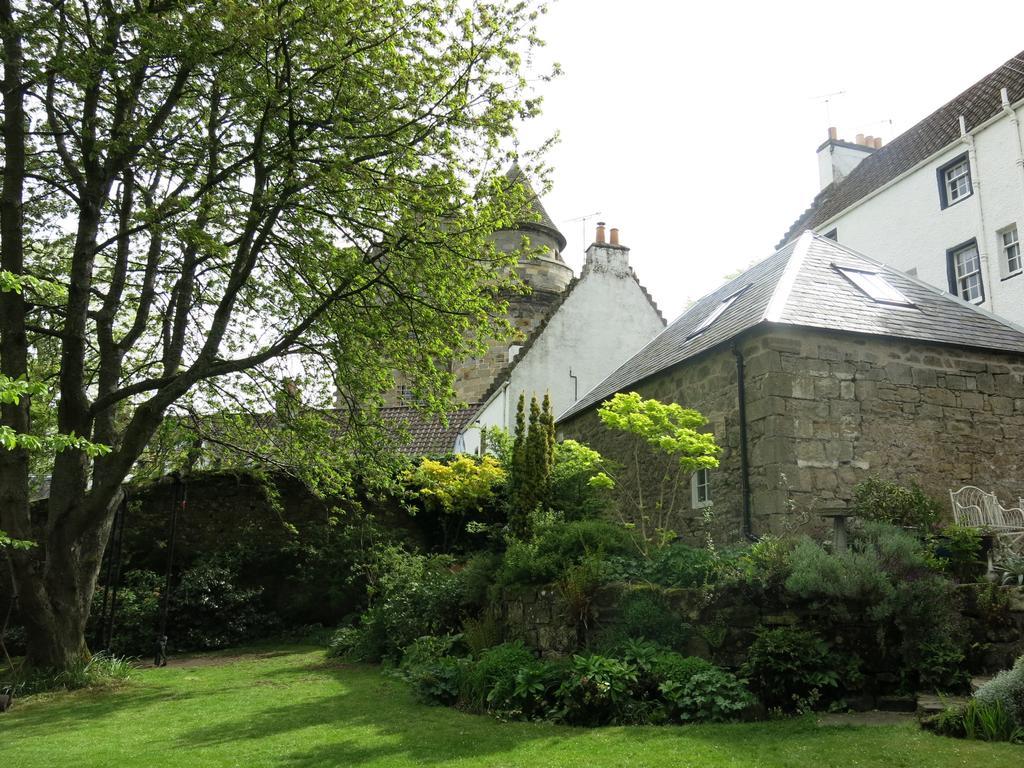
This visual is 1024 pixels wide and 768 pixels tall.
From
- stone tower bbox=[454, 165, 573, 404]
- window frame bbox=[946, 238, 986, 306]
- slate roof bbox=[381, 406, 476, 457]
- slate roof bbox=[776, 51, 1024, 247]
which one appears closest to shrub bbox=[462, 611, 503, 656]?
slate roof bbox=[381, 406, 476, 457]

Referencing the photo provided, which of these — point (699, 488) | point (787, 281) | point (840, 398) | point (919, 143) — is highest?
point (919, 143)

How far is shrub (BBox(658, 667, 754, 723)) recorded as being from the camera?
7.15 metres

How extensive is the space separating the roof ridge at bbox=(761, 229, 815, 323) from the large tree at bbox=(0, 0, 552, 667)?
3739 millimetres

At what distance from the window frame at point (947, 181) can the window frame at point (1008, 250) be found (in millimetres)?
1283

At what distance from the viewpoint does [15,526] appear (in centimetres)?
1023

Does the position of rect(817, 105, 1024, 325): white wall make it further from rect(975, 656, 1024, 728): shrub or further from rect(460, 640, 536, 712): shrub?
rect(460, 640, 536, 712): shrub

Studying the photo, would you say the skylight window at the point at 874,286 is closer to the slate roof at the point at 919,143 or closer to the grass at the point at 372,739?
the slate roof at the point at 919,143

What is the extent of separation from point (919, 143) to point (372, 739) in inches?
820

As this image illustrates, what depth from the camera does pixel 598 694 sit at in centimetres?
743

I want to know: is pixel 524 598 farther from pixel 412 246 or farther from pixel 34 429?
pixel 34 429

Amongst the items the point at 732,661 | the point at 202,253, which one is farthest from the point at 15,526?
the point at 732,661

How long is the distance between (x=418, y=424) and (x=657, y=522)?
36.4ft

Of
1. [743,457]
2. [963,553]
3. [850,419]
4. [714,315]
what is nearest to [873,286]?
[714,315]

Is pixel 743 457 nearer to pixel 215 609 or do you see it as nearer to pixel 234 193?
pixel 234 193
